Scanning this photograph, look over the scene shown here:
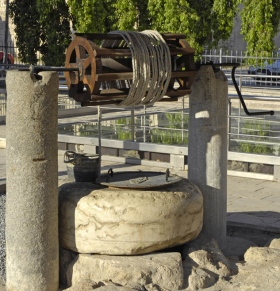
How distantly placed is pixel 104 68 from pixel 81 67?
295 mm

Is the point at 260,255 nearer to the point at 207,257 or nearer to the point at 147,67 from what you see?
the point at 207,257

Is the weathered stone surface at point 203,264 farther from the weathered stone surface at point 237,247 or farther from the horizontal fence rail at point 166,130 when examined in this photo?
the horizontal fence rail at point 166,130

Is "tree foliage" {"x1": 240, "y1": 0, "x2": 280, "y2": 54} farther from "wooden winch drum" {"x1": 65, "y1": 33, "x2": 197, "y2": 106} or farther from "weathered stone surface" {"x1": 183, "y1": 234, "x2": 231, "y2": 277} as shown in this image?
"weathered stone surface" {"x1": 183, "y1": 234, "x2": 231, "y2": 277}

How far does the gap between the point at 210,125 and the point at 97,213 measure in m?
1.43

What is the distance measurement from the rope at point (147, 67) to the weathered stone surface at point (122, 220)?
81cm

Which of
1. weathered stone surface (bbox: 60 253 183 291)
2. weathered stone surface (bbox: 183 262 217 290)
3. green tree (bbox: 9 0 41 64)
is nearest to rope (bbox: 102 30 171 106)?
weathered stone surface (bbox: 60 253 183 291)

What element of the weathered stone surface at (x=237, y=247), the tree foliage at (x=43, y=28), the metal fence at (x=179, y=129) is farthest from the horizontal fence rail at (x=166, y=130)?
the tree foliage at (x=43, y=28)

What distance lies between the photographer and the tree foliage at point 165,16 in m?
19.7

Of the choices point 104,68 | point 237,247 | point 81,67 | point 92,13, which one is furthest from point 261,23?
point 81,67

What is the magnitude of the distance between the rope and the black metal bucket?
2.44 feet

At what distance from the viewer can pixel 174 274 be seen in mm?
5137

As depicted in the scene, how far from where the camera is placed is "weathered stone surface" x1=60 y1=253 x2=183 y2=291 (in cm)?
506

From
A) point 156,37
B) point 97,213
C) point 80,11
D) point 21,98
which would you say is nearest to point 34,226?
point 97,213

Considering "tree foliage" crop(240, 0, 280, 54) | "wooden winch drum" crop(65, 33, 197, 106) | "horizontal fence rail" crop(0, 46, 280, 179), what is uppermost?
"tree foliage" crop(240, 0, 280, 54)
